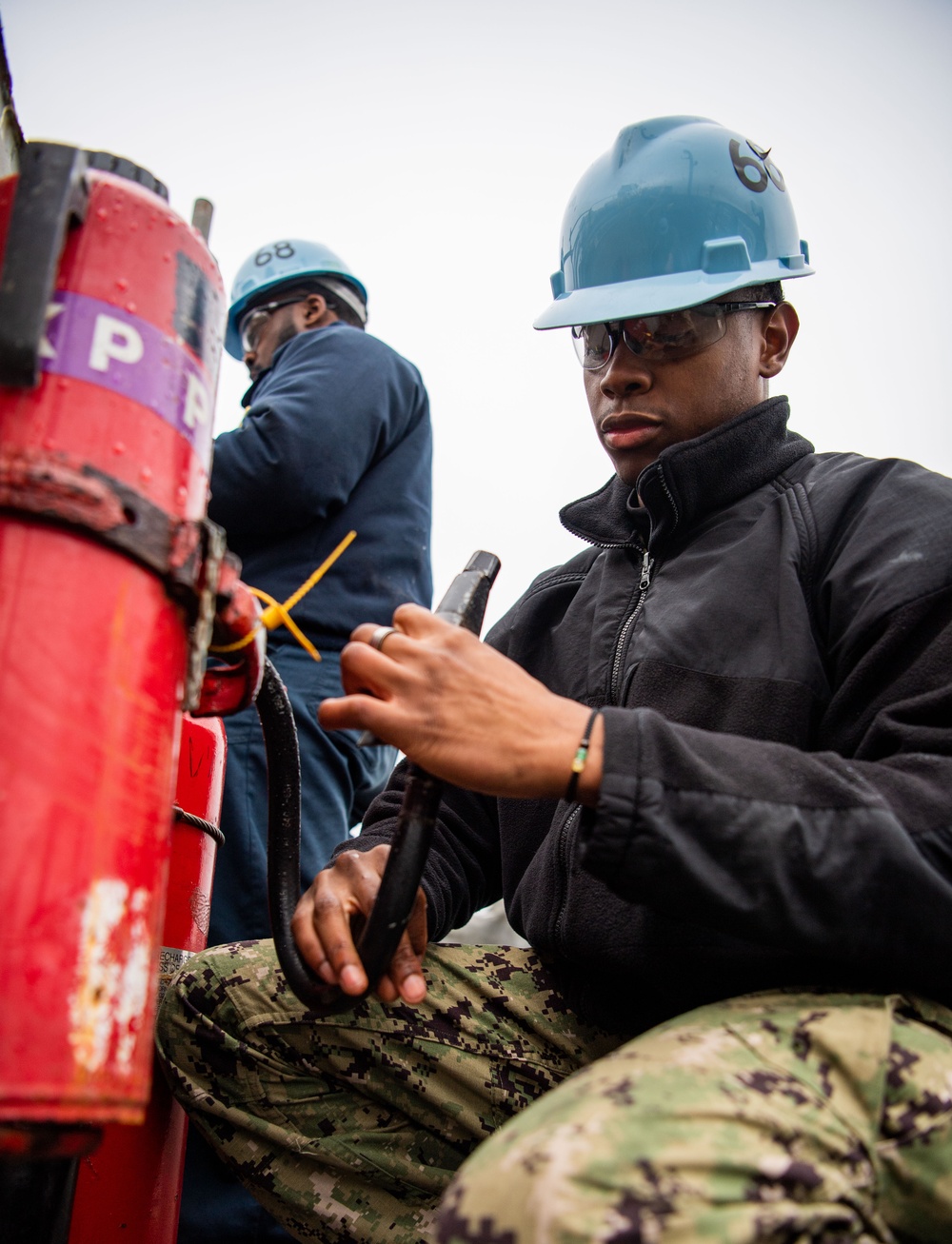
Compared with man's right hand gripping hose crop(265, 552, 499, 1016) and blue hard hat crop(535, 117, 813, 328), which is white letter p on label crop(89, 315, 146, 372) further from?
blue hard hat crop(535, 117, 813, 328)

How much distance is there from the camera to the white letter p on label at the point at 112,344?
84 centimetres

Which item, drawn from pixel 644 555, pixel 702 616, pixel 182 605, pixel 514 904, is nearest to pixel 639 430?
pixel 644 555

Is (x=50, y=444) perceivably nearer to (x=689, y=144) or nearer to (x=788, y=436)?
(x=788, y=436)

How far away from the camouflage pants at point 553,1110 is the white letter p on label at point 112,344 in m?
0.78

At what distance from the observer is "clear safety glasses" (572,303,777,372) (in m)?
1.74

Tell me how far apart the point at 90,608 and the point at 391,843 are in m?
0.50

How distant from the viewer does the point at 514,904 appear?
155 cm

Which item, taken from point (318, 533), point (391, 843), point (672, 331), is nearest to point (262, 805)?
point (318, 533)

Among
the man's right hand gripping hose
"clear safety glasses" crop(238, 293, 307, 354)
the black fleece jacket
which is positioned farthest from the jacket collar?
"clear safety glasses" crop(238, 293, 307, 354)

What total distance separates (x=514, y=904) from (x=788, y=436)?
3.02 feet

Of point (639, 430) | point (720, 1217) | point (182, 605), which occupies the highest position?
point (639, 430)

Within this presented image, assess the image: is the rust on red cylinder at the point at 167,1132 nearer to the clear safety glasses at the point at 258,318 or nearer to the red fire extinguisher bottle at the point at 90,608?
the red fire extinguisher bottle at the point at 90,608

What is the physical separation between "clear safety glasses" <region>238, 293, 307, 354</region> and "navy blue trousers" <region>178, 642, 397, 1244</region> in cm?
135

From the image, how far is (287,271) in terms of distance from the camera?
11.1ft
